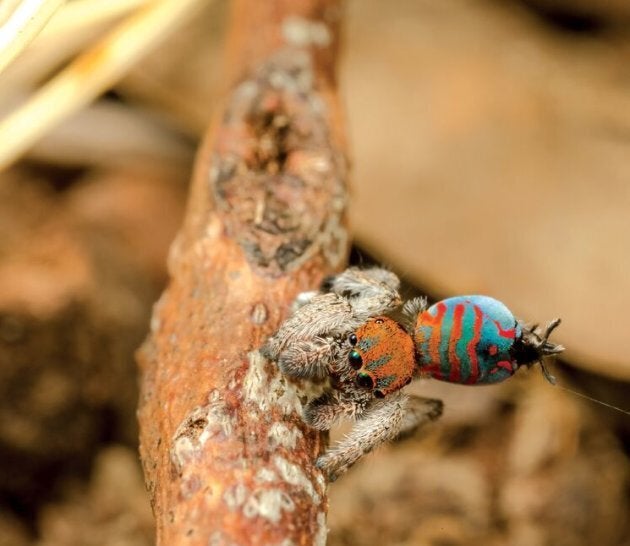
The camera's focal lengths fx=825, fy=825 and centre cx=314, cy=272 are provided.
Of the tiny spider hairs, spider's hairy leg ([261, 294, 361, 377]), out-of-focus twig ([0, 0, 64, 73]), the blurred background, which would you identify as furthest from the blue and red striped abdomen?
out-of-focus twig ([0, 0, 64, 73])

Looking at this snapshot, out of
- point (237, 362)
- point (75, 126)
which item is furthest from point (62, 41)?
point (237, 362)

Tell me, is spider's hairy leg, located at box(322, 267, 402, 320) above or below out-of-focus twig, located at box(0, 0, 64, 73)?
below

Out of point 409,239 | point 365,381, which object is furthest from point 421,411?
point 409,239

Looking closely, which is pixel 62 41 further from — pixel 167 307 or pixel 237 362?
pixel 237 362

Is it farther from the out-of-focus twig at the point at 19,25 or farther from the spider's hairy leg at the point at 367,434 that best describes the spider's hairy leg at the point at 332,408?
the out-of-focus twig at the point at 19,25

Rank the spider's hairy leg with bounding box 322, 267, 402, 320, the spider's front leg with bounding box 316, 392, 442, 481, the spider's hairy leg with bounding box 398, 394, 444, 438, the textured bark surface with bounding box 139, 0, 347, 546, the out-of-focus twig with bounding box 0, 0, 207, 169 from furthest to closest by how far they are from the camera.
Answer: the out-of-focus twig with bounding box 0, 0, 207, 169
the spider's hairy leg with bounding box 398, 394, 444, 438
the spider's hairy leg with bounding box 322, 267, 402, 320
the spider's front leg with bounding box 316, 392, 442, 481
the textured bark surface with bounding box 139, 0, 347, 546

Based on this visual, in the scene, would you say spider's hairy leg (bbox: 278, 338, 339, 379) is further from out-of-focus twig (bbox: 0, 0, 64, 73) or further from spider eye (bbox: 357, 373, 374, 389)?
out-of-focus twig (bbox: 0, 0, 64, 73)
